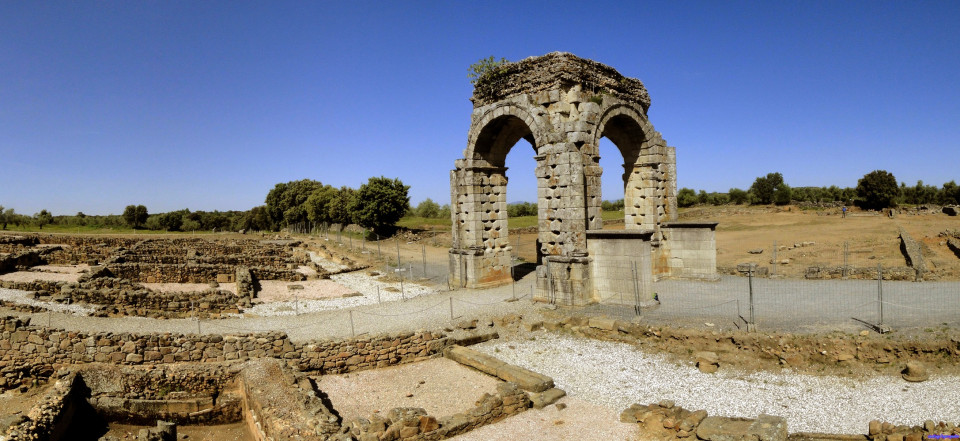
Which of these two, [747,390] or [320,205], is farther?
[320,205]

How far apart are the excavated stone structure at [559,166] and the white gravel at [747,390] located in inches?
164

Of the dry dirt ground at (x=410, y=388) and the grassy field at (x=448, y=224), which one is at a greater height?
the grassy field at (x=448, y=224)

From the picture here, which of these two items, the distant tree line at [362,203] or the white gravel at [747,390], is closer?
the white gravel at [747,390]

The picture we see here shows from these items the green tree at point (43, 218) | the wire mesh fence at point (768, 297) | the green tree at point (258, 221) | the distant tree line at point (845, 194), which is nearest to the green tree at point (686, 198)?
the distant tree line at point (845, 194)

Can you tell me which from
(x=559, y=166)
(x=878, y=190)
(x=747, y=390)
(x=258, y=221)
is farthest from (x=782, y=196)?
(x=258, y=221)

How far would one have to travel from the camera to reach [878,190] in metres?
51.6

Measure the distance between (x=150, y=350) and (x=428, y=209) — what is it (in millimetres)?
81942

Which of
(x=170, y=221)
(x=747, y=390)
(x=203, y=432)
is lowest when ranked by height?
(x=203, y=432)

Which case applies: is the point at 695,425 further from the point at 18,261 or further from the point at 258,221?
the point at 258,221

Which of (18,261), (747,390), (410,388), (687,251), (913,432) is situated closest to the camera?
(913,432)

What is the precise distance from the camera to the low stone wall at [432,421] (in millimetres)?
7117

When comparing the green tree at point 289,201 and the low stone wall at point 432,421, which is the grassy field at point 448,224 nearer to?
the green tree at point 289,201

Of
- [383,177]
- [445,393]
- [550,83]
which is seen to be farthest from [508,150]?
[383,177]

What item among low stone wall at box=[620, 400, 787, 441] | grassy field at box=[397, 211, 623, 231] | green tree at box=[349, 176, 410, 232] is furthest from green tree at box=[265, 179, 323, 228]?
low stone wall at box=[620, 400, 787, 441]
